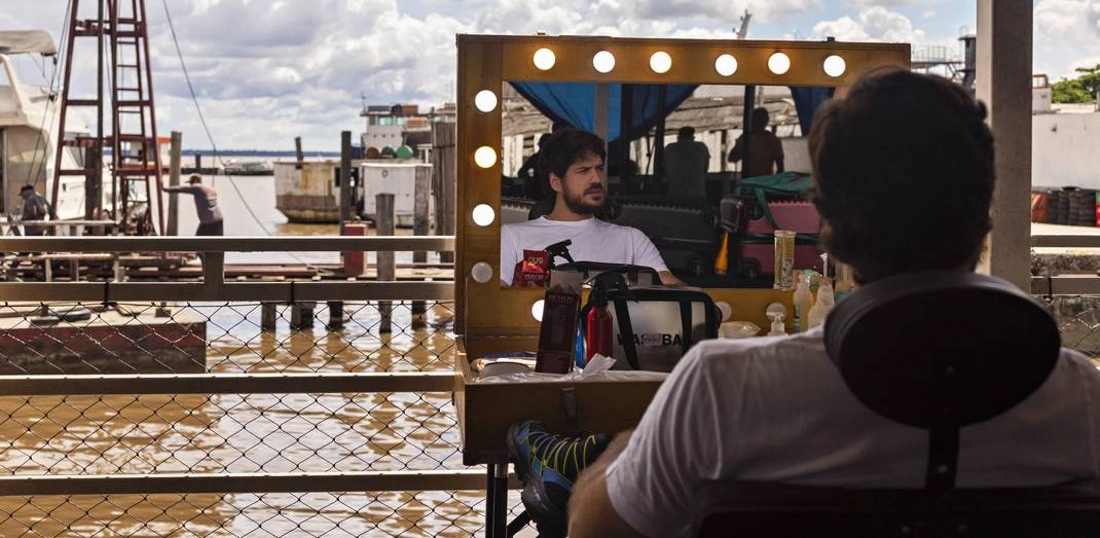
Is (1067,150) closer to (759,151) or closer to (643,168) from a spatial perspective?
(759,151)

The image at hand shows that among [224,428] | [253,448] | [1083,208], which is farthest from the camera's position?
[1083,208]

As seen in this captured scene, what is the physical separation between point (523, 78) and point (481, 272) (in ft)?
1.46

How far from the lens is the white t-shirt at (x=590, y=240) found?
2895 millimetres

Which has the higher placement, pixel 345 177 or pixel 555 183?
pixel 345 177

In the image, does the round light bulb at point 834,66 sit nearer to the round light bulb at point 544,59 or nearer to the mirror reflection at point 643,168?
the mirror reflection at point 643,168

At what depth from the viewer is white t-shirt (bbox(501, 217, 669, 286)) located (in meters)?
→ 2.89

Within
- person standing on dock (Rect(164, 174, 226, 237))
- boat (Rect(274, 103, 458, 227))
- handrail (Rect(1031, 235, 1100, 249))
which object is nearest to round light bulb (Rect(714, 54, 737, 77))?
handrail (Rect(1031, 235, 1100, 249))

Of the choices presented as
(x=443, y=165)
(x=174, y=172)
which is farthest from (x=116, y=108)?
(x=443, y=165)

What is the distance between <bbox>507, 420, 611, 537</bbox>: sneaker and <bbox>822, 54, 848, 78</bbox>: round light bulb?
1159 millimetres

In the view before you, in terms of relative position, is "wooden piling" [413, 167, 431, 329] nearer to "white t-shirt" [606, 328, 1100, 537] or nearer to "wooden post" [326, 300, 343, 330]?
"wooden post" [326, 300, 343, 330]

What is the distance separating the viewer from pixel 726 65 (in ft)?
9.59

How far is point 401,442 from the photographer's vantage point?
8.41m

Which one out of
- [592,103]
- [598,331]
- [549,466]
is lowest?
[549,466]

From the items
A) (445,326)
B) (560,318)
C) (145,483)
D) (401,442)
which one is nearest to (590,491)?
(560,318)
